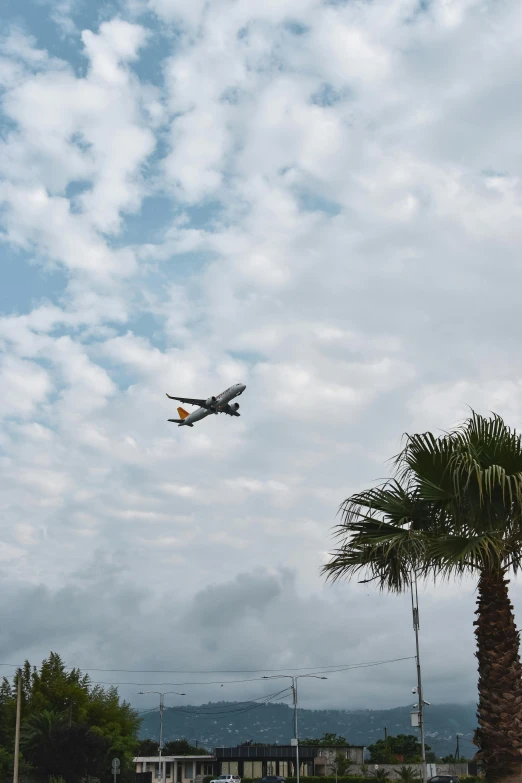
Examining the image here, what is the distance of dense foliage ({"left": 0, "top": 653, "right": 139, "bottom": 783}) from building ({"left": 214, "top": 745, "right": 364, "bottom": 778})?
91.4 feet

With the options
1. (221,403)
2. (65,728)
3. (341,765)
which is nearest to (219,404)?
(221,403)

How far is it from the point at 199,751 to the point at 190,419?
6837 centimetres

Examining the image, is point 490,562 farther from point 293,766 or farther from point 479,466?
point 293,766

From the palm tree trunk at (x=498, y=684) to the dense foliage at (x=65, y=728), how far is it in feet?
160

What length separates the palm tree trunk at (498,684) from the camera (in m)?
14.3

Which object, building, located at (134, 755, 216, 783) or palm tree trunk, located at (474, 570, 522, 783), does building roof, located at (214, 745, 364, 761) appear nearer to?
building, located at (134, 755, 216, 783)

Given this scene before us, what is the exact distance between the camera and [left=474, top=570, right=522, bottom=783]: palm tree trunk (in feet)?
47.0

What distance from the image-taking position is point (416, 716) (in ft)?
144

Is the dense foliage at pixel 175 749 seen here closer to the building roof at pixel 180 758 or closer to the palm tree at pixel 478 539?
the building roof at pixel 180 758

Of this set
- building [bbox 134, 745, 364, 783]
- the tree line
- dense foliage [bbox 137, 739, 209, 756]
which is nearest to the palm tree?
the tree line

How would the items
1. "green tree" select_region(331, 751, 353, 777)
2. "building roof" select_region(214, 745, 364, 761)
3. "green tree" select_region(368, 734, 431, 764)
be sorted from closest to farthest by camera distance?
1. "green tree" select_region(331, 751, 353, 777)
2. "building roof" select_region(214, 745, 364, 761)
3. "green tree" select_region(368, 734, 431, 764)

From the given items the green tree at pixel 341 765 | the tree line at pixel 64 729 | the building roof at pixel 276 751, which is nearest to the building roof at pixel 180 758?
the building roof at pixel 276 751

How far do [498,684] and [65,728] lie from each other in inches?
2008

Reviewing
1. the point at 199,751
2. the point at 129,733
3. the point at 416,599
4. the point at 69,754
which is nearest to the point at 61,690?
the point at 129,733
